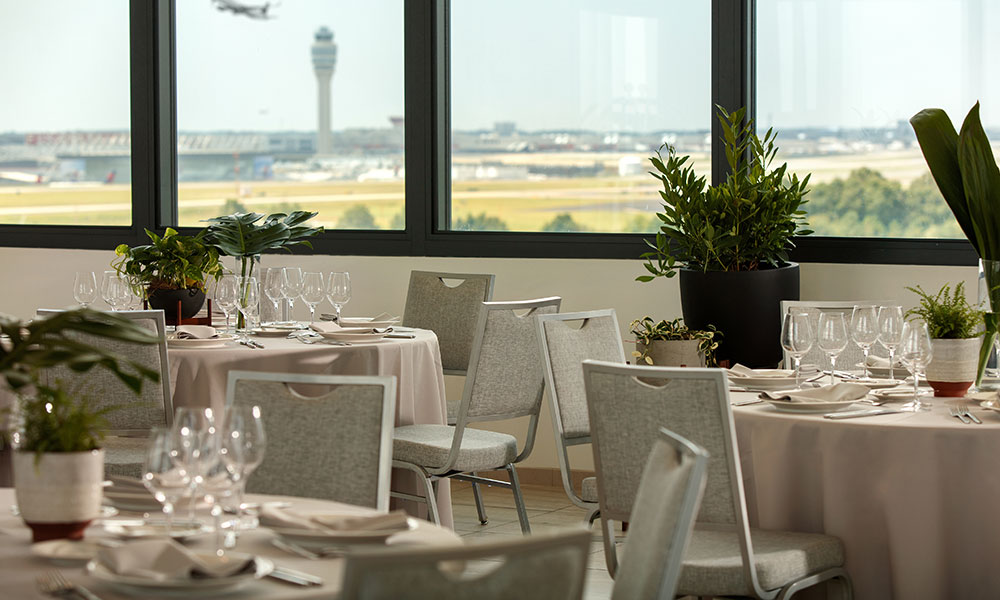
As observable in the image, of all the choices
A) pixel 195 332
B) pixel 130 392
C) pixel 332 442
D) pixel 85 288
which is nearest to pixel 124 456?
pixel 130 392

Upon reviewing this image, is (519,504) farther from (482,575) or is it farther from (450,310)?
(482,575)

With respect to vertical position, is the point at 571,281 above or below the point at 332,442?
above

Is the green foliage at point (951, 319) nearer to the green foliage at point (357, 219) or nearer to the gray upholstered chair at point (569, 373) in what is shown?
the gray upholstered chair at point (569, 373)

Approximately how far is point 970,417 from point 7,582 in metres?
2.18

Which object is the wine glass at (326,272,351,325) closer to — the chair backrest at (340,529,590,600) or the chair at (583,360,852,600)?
the chair at (583,360,852,600)

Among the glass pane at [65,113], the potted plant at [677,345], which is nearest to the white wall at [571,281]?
the glass pane at [65,113]

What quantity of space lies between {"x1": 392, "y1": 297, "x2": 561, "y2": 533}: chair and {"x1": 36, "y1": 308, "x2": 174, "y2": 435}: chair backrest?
805 mm

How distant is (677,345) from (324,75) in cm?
260

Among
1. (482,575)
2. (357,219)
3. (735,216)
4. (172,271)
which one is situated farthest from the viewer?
(357,219)

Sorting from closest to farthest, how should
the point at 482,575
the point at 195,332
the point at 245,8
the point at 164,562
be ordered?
the point at 482,575
the point at 164,562
the point at 195,332
the point at 245,8

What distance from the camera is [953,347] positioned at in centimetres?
337

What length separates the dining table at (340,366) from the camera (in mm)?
4109

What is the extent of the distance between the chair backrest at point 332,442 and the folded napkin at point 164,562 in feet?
2.40

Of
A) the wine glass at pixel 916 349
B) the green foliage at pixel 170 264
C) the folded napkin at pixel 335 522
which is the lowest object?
the folded napkin at pixel 335 522
